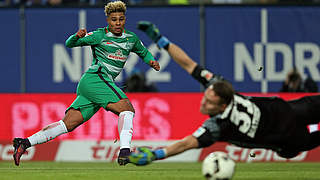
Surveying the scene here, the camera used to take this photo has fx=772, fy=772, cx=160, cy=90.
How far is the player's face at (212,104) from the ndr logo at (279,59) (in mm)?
9412

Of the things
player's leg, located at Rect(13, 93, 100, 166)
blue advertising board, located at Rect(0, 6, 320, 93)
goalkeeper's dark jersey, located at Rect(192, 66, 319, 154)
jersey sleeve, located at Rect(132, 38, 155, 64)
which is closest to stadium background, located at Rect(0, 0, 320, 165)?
blue advertising board, located at Rect(0, 6, 320, 93)

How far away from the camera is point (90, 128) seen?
1614 cm

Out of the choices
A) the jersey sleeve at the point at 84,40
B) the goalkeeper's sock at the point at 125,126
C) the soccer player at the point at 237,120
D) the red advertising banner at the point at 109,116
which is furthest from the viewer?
the red advertising banner at the point at 109,116

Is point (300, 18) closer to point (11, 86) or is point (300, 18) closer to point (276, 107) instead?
point (11, 86)

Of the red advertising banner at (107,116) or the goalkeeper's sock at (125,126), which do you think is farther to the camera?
the red advertising banner at (107,116)

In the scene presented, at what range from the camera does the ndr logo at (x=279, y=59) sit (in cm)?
1783

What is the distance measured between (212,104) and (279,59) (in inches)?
381

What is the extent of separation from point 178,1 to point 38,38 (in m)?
3.56

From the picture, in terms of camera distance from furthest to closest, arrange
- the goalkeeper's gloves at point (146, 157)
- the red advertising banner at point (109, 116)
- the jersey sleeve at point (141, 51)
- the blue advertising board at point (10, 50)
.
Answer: the blue advertising board at point (10, 50), the red advertising banner at point (109, 116), the jersey sleeve at point (141, 51), the goalkeeper's gloves at point (146, 157)

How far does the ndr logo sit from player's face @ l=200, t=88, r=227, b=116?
9412mm

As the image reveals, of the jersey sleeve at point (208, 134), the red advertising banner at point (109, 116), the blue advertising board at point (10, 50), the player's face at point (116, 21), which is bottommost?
the red advertising banner at point (109, 116)

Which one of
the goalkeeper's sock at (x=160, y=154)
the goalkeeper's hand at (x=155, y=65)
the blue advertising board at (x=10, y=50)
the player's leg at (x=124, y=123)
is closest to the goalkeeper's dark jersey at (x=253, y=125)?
the goalkeeper's sock at (x=160, y=154)

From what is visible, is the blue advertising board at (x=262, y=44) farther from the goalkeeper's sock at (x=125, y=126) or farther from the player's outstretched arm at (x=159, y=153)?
the player's outstretched arm at (x=159, y=153)

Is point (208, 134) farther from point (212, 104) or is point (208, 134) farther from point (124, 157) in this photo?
point (124, 157)
